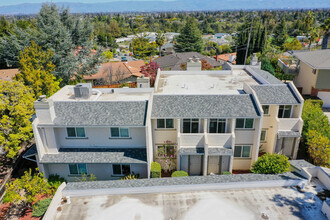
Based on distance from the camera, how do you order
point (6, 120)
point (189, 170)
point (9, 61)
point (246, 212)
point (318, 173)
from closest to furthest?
point (246, 212) → point (318, 173) → point (6, 120) → point (189, 170) → point (9, 61)

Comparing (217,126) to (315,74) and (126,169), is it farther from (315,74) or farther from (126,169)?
(315,74)

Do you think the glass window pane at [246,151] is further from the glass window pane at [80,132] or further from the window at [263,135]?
the glass window pane at [80,132]

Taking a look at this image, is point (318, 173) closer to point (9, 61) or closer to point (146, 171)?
point (146, 171)

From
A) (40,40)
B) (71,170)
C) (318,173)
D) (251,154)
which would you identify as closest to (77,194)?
(71,170)

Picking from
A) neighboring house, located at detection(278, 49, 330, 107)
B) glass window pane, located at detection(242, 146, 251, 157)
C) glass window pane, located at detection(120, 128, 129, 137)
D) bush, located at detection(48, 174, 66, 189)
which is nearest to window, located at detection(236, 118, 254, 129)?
glass window pane, located at detection(242, 146, 251, 157)

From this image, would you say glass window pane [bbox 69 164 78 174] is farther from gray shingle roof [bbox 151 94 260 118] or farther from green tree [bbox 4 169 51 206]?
gray shingle roof [bbox 151 94 260 118]

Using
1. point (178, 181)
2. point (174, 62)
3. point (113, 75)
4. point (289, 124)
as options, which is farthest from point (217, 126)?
point (174, 62)
